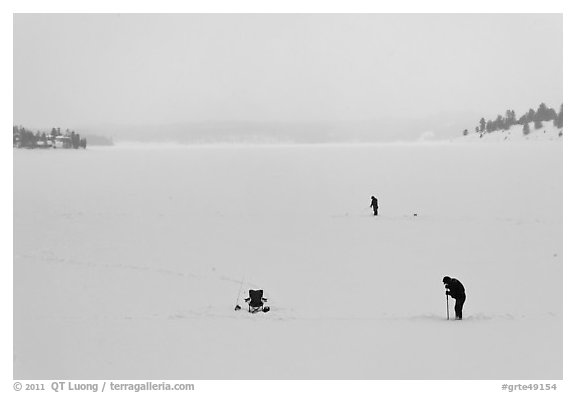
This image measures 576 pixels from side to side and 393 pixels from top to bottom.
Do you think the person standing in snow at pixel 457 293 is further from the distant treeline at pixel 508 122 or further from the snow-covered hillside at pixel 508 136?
the snow-covered hillside at pixel 508 136

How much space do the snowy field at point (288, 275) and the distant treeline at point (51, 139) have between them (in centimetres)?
114

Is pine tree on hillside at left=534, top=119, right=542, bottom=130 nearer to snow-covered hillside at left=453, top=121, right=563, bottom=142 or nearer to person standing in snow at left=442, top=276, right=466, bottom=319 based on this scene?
snow-covered hillside at left=453, top=121, right=563, bottom=142

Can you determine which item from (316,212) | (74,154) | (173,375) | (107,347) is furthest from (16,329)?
(74,154)

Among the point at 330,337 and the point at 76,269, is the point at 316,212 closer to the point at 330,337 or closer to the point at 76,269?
the point at 76,269

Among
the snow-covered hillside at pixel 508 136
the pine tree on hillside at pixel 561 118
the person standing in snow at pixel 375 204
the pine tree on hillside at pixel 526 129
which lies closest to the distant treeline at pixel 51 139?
the person standing in snow at pixel 375 204

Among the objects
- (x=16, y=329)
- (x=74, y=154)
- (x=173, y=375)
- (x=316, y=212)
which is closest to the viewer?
(x=173, y=375)

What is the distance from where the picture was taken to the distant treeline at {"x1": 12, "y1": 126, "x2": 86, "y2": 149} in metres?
24.3

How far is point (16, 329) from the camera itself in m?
11.2

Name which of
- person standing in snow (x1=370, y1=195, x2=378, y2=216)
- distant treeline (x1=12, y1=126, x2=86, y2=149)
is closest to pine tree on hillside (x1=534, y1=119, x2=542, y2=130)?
person standing in snow (x1=370, y1=195, x2=378, y2=216)

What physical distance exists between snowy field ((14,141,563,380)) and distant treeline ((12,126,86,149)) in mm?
1140

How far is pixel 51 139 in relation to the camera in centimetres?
3353

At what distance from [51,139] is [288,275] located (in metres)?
25.6

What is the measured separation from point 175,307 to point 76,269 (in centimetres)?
576
